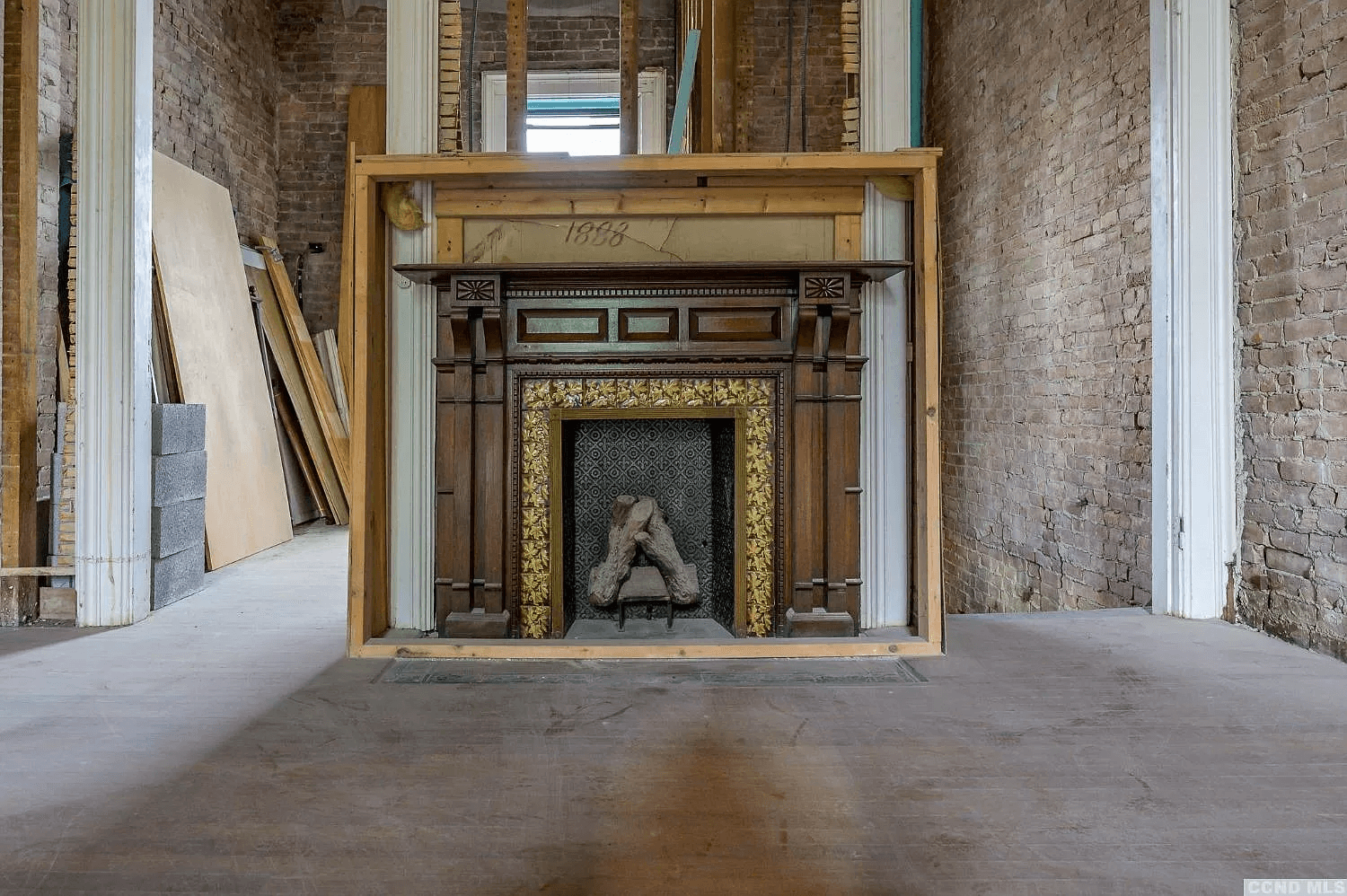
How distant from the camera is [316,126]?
798 cm

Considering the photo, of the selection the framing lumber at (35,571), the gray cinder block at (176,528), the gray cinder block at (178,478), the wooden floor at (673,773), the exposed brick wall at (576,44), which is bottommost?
the wooden floor at (673,773)

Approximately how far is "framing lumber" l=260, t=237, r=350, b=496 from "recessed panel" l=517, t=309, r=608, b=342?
4263 mm

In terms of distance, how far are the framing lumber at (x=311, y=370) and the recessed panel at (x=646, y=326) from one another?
14.6 ft

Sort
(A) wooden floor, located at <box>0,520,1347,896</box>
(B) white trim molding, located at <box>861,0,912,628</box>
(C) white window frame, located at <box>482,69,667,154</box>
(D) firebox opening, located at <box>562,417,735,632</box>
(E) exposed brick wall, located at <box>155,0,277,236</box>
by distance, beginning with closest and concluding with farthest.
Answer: (A) wooden floor, located at <box>0,520,1347,896</box>, (B) white trim molding, located at <box>861,0,912,628</box>, (D) firebox opening, located at <box>562,417,735,632</box>, (E) exposed brick wall, located at <box>155,0,277,236</box>, (C) white window frame, located at <box>482,69,667,154</box>

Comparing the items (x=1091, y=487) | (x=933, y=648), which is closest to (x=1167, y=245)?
(x=1091, y=487)

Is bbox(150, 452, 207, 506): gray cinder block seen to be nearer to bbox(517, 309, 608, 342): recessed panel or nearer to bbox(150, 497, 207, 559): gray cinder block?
bbox(150, 497, 207, 559): gray cinder block

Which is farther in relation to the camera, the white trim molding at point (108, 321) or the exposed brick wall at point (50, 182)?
the exposed brick wall at point (50, 182)

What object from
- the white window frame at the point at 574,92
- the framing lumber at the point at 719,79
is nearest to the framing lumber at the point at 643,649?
the framing lumber at the point at 719,79

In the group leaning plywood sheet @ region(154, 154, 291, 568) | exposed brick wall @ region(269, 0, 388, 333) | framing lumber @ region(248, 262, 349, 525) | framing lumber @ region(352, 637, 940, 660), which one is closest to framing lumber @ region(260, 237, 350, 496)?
framing lumber @ region(248, 262, 349, 525)

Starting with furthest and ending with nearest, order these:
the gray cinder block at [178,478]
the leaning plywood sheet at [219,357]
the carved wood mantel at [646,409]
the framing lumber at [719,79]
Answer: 1. the leaning plywood sheet at [219,357]
2. the framing lumber at [719,79]
3. the gray cinder block at [178,478]
4. the carved wood mantel at [646,409]

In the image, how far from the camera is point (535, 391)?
3502 millimetres

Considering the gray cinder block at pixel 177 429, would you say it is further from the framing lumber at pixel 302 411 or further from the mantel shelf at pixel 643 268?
the framing lumber at pixel 302 411

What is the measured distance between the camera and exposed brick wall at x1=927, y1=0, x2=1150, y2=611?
4312 mm

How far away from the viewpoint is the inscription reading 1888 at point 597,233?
11.6ft
